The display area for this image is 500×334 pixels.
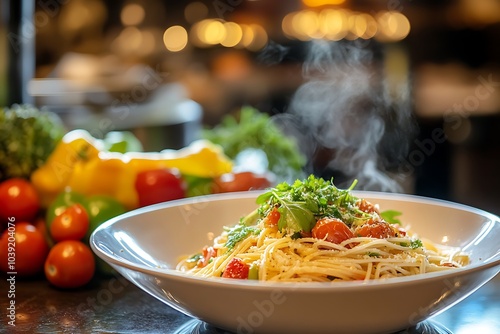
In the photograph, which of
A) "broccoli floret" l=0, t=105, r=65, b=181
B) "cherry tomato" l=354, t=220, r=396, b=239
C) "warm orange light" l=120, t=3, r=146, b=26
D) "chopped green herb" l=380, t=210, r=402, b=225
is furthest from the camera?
"warm orange light" l=120, t=3, r=146, b=26

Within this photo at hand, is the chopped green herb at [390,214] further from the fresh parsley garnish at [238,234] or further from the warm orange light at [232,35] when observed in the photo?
the warm orange light at [232,35]

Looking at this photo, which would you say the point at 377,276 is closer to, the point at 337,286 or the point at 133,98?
the point at 337,286

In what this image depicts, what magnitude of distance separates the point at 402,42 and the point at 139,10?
3432 mm

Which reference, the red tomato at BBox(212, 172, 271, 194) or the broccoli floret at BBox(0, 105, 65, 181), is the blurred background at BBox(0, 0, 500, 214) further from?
the broccoli floret at BBox(0, 105, 65, 181)

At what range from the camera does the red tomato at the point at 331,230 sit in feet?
4.98

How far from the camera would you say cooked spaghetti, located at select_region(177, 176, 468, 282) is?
1479mm

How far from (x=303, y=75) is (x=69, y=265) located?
6403mm

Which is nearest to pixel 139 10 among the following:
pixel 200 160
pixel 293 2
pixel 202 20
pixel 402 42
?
pixel 202 20

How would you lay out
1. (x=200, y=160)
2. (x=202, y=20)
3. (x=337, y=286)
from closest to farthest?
(x=337, y=286) → (x=200, y=160) → (x=202, y=20)

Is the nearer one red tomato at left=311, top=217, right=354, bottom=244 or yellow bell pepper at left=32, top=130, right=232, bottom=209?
red tomato at left=311, top=217, right=354, bottom=244

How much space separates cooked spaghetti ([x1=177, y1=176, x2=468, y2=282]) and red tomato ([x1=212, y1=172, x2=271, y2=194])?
1.93 ft

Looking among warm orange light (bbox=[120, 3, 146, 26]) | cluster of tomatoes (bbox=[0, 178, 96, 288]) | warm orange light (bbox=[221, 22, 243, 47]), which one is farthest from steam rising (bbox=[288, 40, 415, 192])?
cluster of tomatoes (bbox=[0, 178, 96, 288])

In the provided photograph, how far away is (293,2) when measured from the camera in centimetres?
855

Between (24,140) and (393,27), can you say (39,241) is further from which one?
(393,27)
